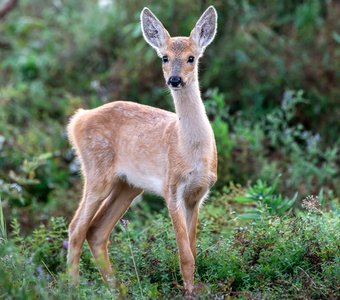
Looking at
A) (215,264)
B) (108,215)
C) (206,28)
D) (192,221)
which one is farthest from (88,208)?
(206,28)

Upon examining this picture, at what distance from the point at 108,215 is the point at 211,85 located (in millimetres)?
4911

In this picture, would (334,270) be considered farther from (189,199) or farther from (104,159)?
(104,159)

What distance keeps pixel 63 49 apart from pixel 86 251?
6.37 m

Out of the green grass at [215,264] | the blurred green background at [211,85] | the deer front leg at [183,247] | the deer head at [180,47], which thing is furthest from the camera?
the blurred green background at [211,85]

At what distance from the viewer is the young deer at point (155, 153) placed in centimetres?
725

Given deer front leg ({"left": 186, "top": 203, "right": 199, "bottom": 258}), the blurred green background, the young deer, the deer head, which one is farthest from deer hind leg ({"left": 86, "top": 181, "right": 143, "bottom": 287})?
the blurred green background

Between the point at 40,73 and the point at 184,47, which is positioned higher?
the point at 184,47

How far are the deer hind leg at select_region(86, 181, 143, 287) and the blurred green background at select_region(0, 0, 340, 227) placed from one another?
207 cm

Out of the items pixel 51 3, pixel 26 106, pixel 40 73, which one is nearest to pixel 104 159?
pixel 26 106

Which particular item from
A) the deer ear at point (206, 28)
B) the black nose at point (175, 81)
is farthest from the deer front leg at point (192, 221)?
the deer ear at point (206, 28)

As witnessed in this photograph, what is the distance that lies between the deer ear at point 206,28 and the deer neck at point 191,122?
520 millimetres

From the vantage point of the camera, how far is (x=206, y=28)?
7738mm

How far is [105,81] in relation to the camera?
13070mm

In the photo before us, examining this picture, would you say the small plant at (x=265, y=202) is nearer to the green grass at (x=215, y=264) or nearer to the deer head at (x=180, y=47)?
the green grass at (x=215, y=264)
